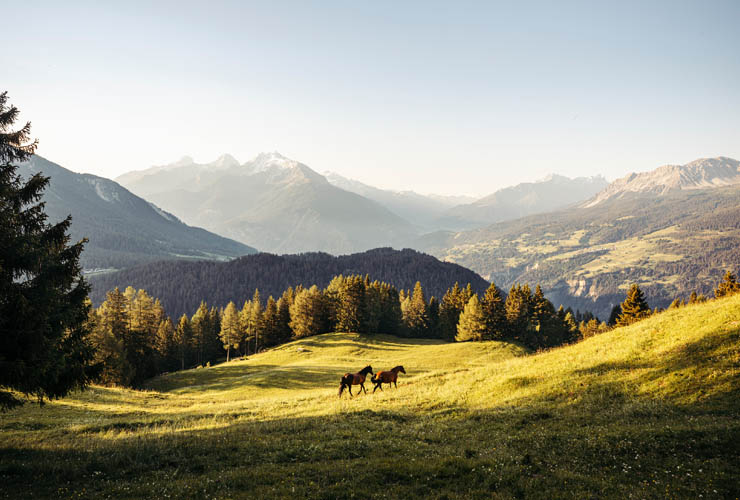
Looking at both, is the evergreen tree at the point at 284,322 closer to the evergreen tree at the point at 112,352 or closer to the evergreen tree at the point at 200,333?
the evergreen tree at the point at 200,333

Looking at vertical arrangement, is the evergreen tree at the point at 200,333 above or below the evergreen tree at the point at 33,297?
below

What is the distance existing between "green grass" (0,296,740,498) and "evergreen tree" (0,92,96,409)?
124 inches

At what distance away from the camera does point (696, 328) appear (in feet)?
67.3

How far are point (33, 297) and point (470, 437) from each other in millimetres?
20184

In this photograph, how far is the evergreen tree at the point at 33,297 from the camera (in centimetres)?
1412

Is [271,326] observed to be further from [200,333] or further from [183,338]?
[183,338]

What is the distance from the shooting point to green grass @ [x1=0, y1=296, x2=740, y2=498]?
1087 cm

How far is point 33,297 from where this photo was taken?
14.8 meters

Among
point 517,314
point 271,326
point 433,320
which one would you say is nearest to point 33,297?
point 517,314

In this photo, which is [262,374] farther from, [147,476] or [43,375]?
[147,476]

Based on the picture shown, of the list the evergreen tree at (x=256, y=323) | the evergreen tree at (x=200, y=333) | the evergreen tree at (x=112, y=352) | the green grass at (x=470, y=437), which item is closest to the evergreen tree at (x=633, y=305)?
the green grass at (x=470, y=437)

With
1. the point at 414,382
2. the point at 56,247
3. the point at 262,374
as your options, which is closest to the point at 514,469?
the point at 414,382

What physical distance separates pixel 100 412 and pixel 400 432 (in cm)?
2646

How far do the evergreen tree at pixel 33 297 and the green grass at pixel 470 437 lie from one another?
3.15 metres
